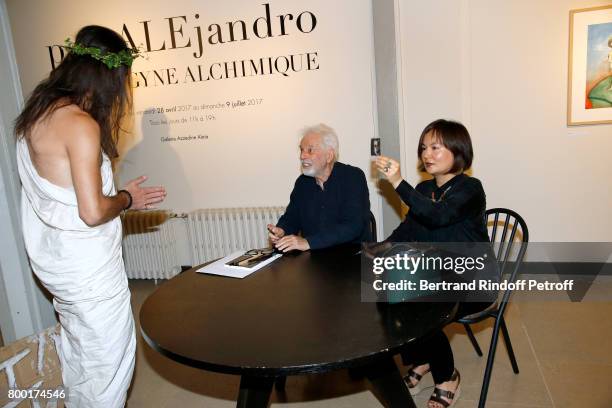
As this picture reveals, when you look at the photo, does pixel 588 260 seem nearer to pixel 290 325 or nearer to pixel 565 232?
pixel 565 232

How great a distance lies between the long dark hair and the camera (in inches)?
58.5

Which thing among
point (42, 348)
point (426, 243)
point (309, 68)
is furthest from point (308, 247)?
point (309, 68)

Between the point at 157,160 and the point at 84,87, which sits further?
the point at 157,160

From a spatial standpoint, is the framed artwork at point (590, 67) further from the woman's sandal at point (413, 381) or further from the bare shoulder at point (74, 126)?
the bare shoulder at point (74, 126)

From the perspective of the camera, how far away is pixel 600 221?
3.25 m

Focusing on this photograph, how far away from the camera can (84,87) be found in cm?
153

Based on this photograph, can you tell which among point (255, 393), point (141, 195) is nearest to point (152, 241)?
point (141, 195)

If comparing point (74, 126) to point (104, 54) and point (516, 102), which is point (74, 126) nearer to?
point (104, 54)

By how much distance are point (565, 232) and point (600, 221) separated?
0.80ft

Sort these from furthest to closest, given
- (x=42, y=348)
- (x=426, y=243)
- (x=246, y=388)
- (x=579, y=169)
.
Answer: (x=579, y=169) < (x=426, y=243) < (x=42, y=348) < (x=246, y=388)

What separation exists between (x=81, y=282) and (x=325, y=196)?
128cm

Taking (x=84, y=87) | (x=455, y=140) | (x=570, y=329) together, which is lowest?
(x=570, y=329)

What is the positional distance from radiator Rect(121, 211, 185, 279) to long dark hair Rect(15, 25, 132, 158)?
2.44 m

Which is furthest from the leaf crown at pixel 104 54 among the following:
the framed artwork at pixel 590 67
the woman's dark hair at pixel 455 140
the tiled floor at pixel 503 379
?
the framed artwork at pixel 590 67
